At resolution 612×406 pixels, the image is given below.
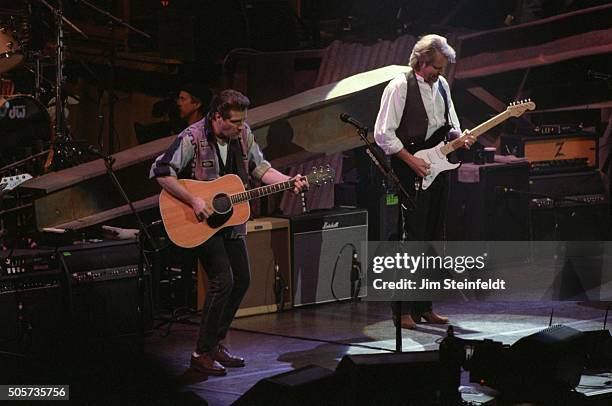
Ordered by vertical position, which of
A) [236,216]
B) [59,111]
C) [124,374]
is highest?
[59,111]

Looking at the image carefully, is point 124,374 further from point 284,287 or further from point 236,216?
point 284,287

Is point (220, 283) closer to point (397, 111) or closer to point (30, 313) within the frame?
point (30, 313)

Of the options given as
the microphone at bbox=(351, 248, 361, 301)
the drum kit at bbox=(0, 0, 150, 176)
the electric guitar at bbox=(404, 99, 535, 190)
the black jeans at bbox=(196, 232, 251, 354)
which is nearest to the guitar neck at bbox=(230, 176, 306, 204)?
the black jeans at bbox=(196, 232, 251, 354)

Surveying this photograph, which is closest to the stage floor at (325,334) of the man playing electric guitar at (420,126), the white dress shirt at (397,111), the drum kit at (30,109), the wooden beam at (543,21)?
the man playing electric guitar at (420,126)

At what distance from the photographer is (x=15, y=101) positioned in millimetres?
8875

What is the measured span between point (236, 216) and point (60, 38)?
304cm

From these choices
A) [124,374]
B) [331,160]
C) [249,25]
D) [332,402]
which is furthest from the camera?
[249,25]

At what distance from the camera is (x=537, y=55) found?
10.8m

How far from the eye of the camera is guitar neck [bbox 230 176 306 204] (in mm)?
6965

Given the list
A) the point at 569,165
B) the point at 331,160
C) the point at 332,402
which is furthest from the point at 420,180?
the point at 569,165
